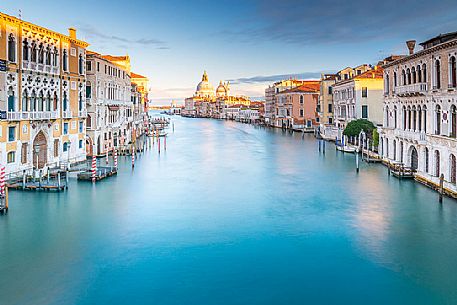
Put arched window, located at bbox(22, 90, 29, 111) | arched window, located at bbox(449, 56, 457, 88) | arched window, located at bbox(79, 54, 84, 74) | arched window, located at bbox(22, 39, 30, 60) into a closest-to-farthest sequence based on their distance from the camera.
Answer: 1. arched window, located at bbox(449, 56, 457, 88)
2. arched window, located at bbox(22, 39, 30, 60)
3. arched window, located at bbox(22, 90, 29, 111)
4. arched window, located at bbox(79, 54, 84, 74)

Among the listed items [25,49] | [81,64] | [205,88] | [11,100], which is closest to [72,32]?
[81,64]

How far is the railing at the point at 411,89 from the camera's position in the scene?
19.0 m

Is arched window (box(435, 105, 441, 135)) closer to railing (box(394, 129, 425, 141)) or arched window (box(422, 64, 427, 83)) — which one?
railing (box(394, 129, 425, 141))

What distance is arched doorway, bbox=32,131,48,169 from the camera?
2102cm

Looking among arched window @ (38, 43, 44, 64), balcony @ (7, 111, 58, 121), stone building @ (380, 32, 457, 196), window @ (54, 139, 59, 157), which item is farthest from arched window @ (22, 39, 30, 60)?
stone building @ (380, 32, 457, 196)

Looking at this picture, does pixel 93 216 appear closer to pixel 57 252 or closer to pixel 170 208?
pixel 170 208

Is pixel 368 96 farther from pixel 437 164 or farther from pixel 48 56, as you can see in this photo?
pixel 48 56

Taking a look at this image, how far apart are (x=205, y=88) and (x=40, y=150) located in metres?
174

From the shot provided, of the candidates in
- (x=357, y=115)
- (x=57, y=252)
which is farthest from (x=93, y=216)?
(x=357, y=115)

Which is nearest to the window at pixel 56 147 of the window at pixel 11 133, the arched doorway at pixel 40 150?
the arched doorway at pixel 40 150

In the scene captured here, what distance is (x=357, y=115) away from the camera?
34938mm

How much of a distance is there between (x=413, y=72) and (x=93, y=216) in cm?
1522

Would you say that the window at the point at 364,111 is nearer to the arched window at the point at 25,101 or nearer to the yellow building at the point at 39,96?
the yellow building at the point at 39,96

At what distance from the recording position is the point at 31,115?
20.1m
